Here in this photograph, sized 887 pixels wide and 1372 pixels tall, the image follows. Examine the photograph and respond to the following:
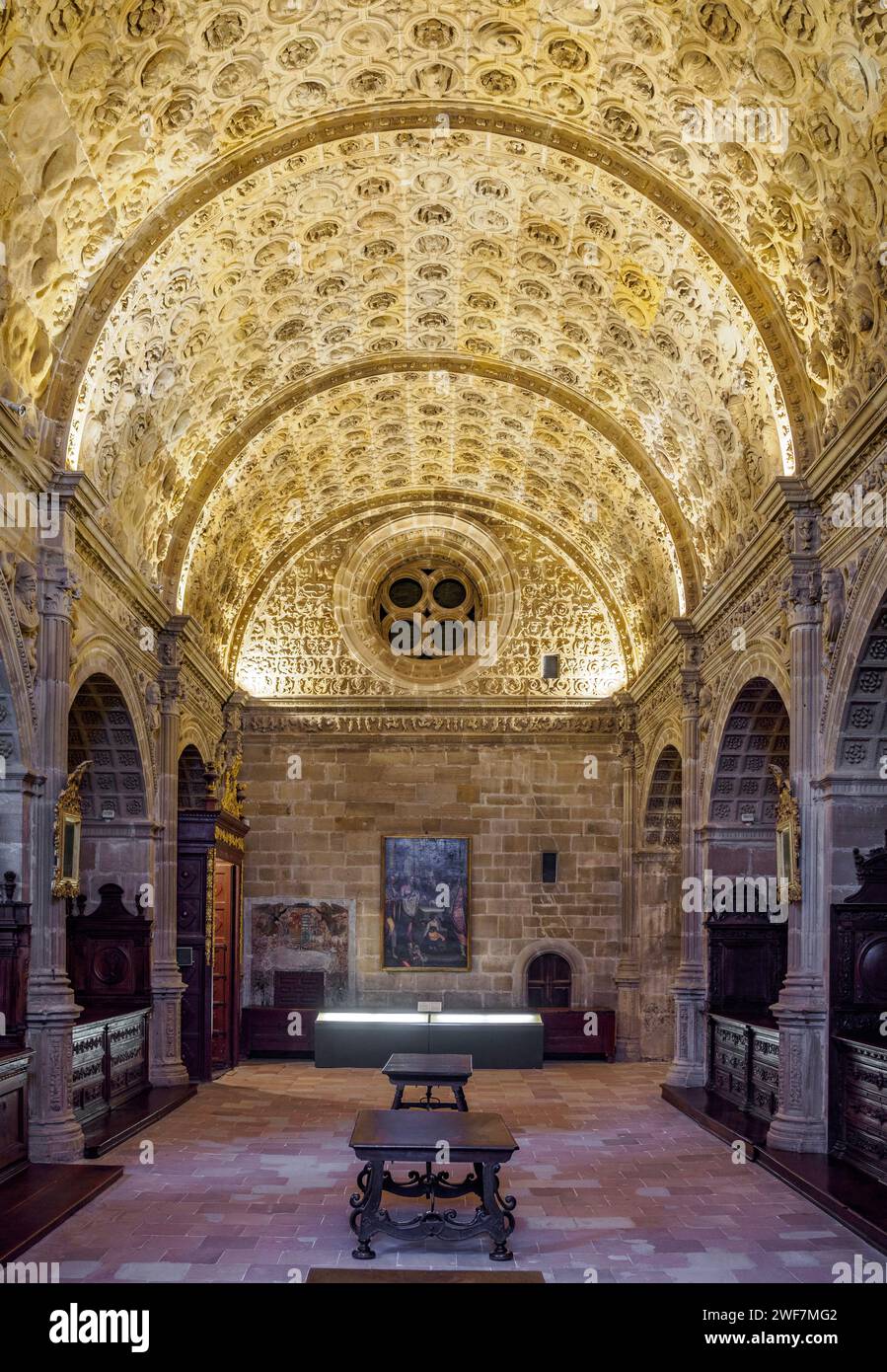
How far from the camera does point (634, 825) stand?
2319 cm

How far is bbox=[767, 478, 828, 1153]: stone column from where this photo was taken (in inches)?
485

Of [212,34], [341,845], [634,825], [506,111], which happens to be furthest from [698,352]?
[341,845]

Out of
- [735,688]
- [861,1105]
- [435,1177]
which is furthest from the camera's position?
[735,688]

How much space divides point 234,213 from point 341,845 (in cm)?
1230

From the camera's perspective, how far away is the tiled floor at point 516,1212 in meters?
9.05

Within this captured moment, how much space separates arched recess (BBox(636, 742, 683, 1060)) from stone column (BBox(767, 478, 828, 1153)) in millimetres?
9720

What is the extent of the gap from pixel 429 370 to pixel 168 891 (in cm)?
840

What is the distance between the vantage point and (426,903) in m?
23.5

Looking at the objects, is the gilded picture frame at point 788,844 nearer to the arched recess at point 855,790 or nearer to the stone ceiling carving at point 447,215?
the arched recess at point 855,790

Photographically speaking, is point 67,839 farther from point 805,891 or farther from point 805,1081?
point 805,1081

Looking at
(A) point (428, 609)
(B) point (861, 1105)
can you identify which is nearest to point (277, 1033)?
(A) point (428, 609)

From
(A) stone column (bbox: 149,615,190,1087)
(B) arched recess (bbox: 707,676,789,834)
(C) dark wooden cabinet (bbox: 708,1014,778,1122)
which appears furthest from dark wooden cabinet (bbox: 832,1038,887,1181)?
(A) stone column (bbox: 149,615,190,1087)

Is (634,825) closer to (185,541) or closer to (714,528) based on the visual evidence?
(714,528)

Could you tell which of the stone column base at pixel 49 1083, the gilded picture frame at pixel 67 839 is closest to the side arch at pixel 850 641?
the gilded picture frame at pixel 67 839
